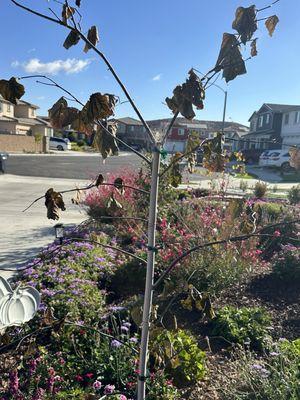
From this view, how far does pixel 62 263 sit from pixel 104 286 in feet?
1.92

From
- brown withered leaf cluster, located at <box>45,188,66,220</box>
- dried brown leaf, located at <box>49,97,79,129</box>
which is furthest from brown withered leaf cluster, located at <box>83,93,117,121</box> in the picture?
brown withered leaf cluster, located at <box>45,188,66,220</box>

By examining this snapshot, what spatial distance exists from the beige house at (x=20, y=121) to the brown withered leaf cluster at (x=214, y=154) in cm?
4676

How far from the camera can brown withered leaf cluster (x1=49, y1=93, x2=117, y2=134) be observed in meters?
1.39

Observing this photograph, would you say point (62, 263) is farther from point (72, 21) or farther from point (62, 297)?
point (72, 21)

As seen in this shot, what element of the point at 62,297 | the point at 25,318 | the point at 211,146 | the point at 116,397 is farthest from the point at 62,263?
the point at 211,146

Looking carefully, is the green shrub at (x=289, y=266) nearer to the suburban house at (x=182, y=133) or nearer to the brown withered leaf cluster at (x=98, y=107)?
the suburban house at (x=182, y=133)

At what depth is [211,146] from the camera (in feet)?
5.41

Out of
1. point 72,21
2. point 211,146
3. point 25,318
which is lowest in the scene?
point 25,318

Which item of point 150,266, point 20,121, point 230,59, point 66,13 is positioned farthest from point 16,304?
point 20,121

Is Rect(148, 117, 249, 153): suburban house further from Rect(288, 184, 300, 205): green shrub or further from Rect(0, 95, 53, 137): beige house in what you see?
Rect(0, 95, 53, 137): beige house

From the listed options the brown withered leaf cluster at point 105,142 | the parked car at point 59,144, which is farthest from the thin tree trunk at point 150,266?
the parked car at point 59,144

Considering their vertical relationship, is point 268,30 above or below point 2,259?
above

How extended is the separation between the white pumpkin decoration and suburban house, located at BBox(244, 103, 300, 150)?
4229 cm

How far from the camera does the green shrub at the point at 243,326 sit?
3.63 meters
